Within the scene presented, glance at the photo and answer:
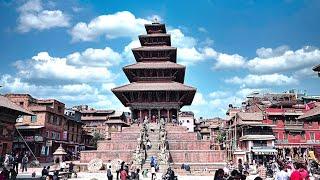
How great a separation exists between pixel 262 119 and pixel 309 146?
876 cm

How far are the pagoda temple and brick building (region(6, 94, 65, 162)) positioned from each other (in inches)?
498

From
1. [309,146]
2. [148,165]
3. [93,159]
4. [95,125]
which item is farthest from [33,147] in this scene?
[309,146]

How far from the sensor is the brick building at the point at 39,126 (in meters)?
53.2

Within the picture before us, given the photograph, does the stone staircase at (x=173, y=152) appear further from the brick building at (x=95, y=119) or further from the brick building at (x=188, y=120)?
the brick building at (x=188, y=120)

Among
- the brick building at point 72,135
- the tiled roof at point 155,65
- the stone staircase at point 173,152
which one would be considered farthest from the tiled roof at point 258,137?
the brick building at point 72,135

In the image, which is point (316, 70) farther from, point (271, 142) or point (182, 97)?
point (271, 142)

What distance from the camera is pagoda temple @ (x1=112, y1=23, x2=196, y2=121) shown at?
156ft

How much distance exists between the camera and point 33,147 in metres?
53.9

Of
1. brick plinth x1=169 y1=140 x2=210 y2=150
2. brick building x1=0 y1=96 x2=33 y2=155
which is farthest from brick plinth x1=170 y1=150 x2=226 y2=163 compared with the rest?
brick building x1=0 y1=96 x2=33 y2=155

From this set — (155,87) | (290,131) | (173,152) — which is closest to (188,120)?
(290,131)

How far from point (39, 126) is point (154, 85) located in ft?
62.5

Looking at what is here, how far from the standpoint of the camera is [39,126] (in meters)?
53.4

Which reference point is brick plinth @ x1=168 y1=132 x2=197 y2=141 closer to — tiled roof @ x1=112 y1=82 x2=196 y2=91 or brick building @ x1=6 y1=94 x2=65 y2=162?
tiled roof @ x1=112 y1=82 x2=196 y2=91

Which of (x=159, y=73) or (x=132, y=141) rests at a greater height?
(x=159, y=73)
